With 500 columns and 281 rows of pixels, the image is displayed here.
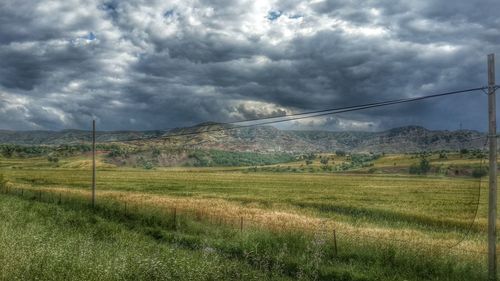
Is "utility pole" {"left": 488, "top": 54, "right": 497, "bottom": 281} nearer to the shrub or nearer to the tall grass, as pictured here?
the tall grass

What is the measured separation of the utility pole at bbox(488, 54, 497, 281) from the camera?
527 inches

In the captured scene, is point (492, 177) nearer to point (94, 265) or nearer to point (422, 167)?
point (422, 167)

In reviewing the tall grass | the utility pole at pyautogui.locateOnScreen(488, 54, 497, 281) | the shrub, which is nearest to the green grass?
the tall grass

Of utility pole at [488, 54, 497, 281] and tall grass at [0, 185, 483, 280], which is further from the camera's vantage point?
utility pole at [488, 54, 497, 281]

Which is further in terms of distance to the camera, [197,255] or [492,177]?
[197,255]

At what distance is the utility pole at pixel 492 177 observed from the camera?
13.4m

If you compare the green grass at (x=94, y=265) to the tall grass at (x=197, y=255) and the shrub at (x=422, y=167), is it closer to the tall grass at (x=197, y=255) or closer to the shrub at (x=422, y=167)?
the tall grass at (x=197, y=255)

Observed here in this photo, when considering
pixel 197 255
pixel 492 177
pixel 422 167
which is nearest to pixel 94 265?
pixel 197 255

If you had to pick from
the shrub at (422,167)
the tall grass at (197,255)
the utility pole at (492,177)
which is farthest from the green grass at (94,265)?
the shrub at (422,167)

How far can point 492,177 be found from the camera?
1353 centimetres

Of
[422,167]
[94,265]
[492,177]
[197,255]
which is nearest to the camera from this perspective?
[94,265]

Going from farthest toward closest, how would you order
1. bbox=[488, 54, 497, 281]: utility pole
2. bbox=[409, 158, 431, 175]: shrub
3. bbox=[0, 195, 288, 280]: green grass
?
bbox=[409, 158, 431, 175]: shrub < bbox=[488, 54, 497, 281]: utility pole < bbox=[0, 195, 288, 280]: green grass

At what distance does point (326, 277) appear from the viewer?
1442 centimetres

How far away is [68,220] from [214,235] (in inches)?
371
